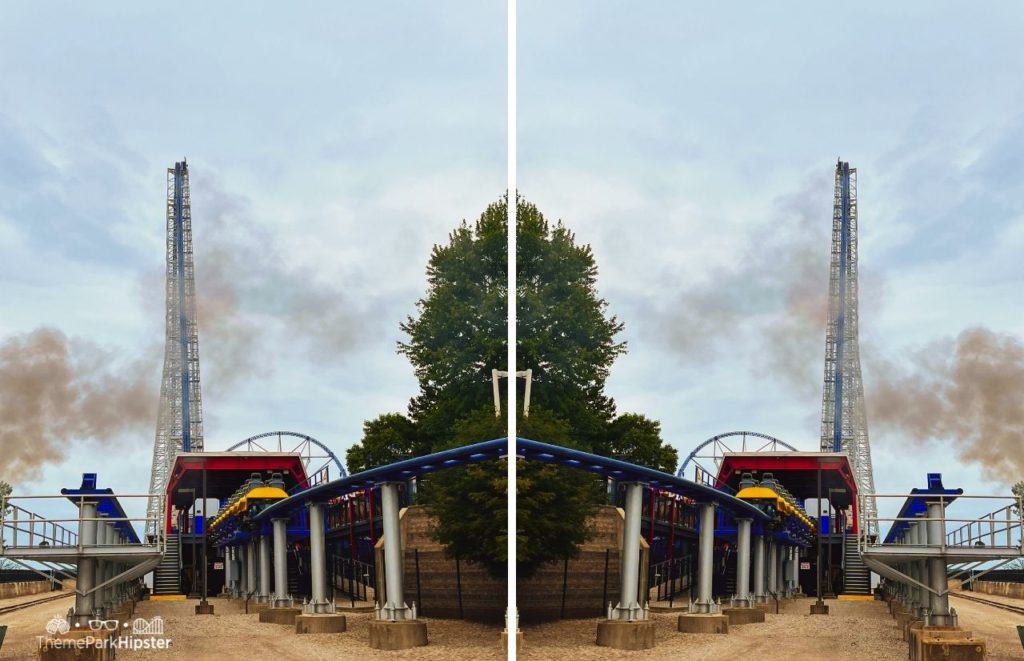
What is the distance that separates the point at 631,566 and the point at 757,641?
5.64m

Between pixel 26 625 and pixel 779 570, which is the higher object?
pixel 26 625

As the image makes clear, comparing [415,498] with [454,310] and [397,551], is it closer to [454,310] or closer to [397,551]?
[454,310]

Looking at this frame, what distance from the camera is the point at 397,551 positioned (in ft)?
122

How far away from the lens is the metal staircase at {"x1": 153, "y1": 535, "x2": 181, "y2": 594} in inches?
2645

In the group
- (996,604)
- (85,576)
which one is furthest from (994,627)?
(85,576)

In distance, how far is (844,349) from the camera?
106 metres

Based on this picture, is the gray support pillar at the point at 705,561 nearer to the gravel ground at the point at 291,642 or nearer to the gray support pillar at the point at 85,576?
the gravel ground at the point at 291,642

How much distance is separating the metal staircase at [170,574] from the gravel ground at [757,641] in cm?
3015

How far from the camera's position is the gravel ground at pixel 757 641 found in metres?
35.0

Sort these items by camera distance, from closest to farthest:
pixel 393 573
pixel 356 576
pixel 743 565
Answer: pixel 393 573 → pixel 743 565 → pixel 356 576

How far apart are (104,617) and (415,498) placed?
18.3 metres

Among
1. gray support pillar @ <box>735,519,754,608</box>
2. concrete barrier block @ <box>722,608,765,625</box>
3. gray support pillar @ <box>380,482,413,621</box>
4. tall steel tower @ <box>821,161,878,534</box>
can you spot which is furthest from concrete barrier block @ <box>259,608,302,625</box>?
tall steel tower @ <box>821,161,878,534</box>

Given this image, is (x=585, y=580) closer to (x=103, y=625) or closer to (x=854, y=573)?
(x=103, y=625)
